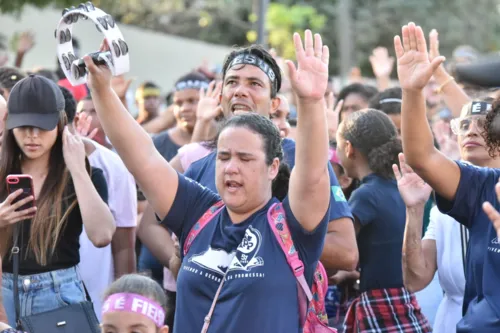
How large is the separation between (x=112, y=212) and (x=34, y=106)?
3.25ft

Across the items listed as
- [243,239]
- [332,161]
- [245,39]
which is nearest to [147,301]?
[243,239]

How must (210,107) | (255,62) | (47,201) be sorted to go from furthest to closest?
(210,107)
(255,62)
(47,201)

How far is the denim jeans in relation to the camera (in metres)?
5.00

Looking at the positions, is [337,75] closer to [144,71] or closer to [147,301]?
[144,71]

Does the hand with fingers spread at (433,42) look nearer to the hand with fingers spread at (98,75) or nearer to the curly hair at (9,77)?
the hand with fingers spread at (98,75)

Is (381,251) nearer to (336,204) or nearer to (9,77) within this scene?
(336,204)

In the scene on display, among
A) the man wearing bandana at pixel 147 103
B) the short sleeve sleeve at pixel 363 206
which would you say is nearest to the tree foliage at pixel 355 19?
the man wearing bandana at pixel 147 103

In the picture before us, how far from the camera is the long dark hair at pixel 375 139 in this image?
6.03 m

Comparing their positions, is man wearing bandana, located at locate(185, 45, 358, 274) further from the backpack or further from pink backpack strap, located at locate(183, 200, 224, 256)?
pink backpack strap, located at locate(183, 200, 224, 256)

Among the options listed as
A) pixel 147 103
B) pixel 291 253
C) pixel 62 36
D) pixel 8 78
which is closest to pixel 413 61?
pixel 291 253

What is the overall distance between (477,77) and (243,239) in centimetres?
117

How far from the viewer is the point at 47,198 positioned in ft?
17.2

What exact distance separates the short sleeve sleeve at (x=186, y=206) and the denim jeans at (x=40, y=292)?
3.58 feet

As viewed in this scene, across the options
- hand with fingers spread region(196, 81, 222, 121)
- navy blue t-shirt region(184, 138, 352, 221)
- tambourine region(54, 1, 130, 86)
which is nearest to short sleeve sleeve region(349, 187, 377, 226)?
navy blue t-shirt region(184, 138, 352, 221)
